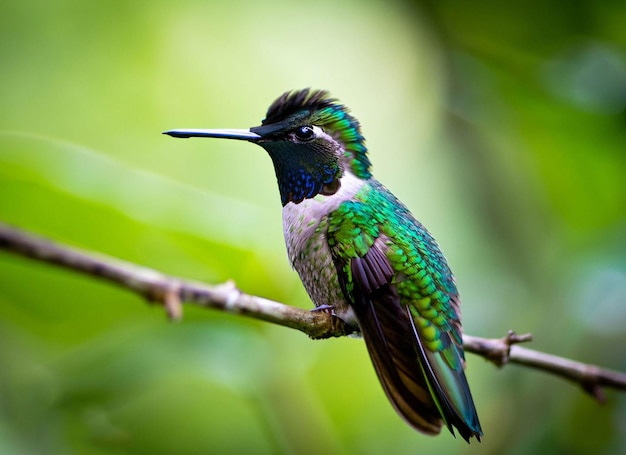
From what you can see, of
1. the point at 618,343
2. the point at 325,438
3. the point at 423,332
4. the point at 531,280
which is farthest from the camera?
the point at 531,280

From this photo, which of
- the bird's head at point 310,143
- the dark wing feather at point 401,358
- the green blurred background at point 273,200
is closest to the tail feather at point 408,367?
the dark wing feather at point 401,358

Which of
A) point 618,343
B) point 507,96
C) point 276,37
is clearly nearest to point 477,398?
point 618,343

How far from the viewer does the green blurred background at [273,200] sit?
123cm

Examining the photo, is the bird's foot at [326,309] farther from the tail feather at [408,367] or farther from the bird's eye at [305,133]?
the bird's eye at [305,133]

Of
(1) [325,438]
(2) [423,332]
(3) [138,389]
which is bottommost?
(3) [138,389]

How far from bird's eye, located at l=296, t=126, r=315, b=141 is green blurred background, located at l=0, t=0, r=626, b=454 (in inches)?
11.7

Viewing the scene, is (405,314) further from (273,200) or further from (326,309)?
(273,200)

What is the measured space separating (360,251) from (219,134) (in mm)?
251

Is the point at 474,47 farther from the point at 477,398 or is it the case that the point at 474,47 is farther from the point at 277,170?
the point at 277,170

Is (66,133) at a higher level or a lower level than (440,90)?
lower

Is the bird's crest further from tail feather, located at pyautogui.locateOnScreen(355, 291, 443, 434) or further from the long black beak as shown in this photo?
tail feather, located at pyautogui.locateOnScreen(355, 291, 443, 434)

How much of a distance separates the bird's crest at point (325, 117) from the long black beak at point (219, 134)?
6 centimetres

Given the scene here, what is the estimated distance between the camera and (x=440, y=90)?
2.34 metres

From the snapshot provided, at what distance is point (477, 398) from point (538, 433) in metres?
0.17
